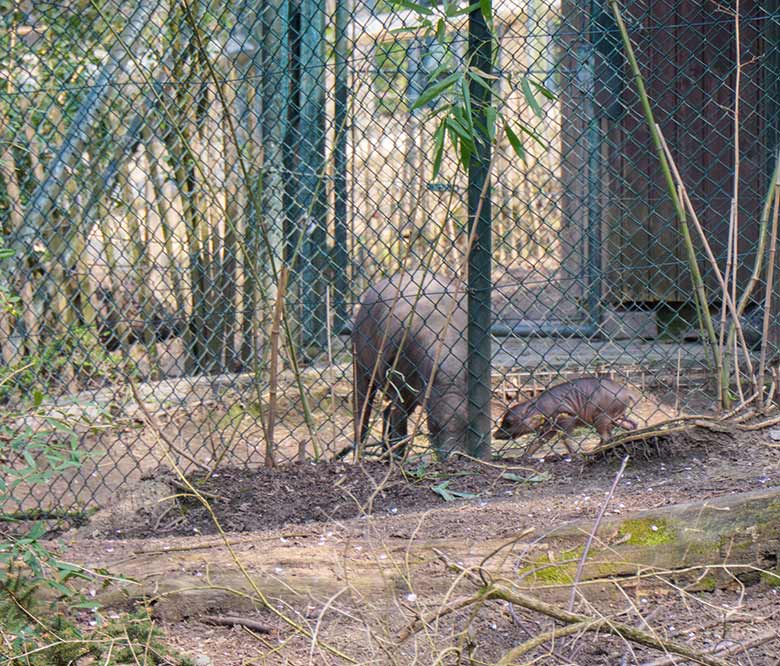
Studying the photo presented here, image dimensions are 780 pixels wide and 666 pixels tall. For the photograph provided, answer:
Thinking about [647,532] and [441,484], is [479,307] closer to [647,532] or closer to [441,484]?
[441,484]

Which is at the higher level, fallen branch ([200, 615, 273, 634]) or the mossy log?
the mossy log

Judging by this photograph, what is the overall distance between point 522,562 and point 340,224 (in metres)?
2.60

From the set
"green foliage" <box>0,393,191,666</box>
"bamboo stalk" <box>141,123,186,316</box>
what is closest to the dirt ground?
"green foliage" <box>0,393,191,666</box>

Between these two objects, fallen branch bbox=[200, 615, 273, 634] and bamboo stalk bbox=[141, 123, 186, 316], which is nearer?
fallen branch bbox=[200, 615, 273, 634]

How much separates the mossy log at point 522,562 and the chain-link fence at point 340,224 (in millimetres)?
639

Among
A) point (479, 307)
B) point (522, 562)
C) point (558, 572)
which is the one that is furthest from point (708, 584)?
point (479, 307)

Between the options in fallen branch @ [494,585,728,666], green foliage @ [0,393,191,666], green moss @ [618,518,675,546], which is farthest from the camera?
green moss @ [618,518,675,546]

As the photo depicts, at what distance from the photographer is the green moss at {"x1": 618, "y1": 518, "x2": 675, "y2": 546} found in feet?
9.53

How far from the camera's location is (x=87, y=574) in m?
2.92

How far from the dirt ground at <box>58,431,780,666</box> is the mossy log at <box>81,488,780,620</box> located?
48 millimetres

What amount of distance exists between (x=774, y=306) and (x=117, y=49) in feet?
12.1

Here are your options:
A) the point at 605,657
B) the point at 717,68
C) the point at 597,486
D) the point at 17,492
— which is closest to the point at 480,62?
the point at 597,486

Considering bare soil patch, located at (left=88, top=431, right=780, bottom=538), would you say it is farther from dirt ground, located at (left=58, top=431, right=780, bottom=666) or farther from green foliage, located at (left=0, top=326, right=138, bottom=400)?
green foliage, located at (left=0, top=326, right=138, bottom=400)

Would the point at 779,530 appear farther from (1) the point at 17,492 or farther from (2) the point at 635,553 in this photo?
(1) the point at 17,492
